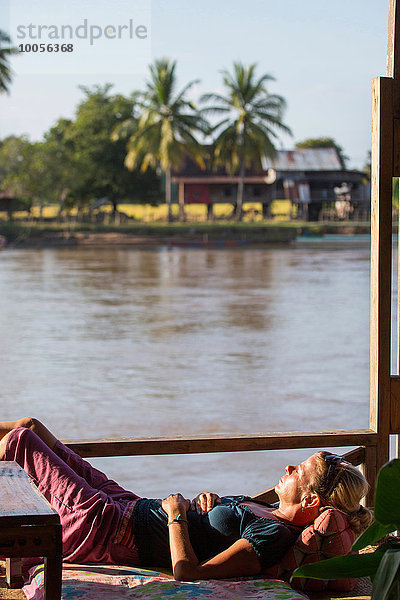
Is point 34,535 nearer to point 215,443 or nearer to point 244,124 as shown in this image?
point 215,443

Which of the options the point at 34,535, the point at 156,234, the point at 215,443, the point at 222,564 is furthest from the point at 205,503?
the point at 156,234

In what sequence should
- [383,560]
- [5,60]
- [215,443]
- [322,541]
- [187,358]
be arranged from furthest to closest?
[5,60] → [187,358] → [215,443] → [322,541] → [383,560]

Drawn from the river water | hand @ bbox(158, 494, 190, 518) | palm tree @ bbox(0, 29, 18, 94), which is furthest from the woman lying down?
palm tree @ bbox(0, 29, 18, 94)

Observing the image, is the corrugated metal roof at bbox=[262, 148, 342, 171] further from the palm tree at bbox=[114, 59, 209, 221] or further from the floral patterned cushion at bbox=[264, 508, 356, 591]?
the floral patterned cushion at bbox=[264, 508, 356, 591]

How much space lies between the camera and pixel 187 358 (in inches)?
564

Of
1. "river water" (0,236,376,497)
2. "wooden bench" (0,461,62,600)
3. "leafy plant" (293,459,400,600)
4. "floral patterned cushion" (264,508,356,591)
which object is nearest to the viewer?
"leafy plant" (293,459,400,600)

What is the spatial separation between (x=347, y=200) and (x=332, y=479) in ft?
146

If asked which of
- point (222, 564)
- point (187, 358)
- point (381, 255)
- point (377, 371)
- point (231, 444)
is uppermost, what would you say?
point (381, 255)

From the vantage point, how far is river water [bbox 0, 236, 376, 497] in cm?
946

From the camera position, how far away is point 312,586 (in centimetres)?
236

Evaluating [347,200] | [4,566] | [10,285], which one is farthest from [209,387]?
[347,200]

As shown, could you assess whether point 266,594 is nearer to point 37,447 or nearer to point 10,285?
point 37,447

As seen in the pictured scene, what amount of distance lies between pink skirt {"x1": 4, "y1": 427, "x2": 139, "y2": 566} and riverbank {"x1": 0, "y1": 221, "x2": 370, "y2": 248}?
131ft

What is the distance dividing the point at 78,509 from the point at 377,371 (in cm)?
113
